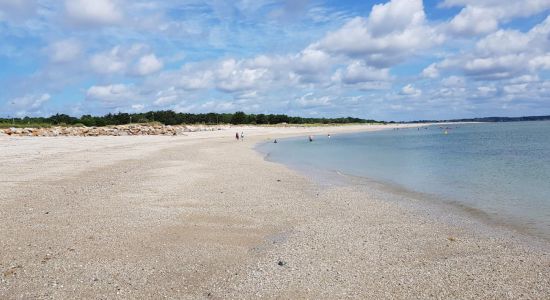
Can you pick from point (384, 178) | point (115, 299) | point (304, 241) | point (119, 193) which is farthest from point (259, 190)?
point (115, 299)

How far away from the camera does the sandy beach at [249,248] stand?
5398 millimetres

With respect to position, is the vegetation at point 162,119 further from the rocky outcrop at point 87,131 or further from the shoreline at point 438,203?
the shoreline at point 438,203

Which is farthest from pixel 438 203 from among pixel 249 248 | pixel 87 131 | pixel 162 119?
pixel 162 119

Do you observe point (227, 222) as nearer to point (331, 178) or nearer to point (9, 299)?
point (9, 299)

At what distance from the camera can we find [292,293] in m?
5.27

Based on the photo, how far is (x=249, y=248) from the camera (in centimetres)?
713

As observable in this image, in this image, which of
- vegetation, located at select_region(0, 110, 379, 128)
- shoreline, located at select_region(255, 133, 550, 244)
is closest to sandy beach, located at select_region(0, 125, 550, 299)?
shoreline, located at select_region(255, 133, 550, 244)

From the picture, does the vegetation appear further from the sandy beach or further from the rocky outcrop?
the sandy beach

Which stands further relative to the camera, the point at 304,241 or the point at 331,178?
the point at 331,178

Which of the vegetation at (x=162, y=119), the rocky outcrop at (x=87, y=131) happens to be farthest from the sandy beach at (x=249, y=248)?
the vegetation at (x=162, y=119)

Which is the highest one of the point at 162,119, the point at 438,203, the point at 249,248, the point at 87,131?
the point at 162,119

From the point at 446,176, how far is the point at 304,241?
12.9 m

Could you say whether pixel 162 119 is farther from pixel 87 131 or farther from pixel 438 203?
pixel 438 203

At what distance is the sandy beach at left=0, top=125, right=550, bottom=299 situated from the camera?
17.7 ft
